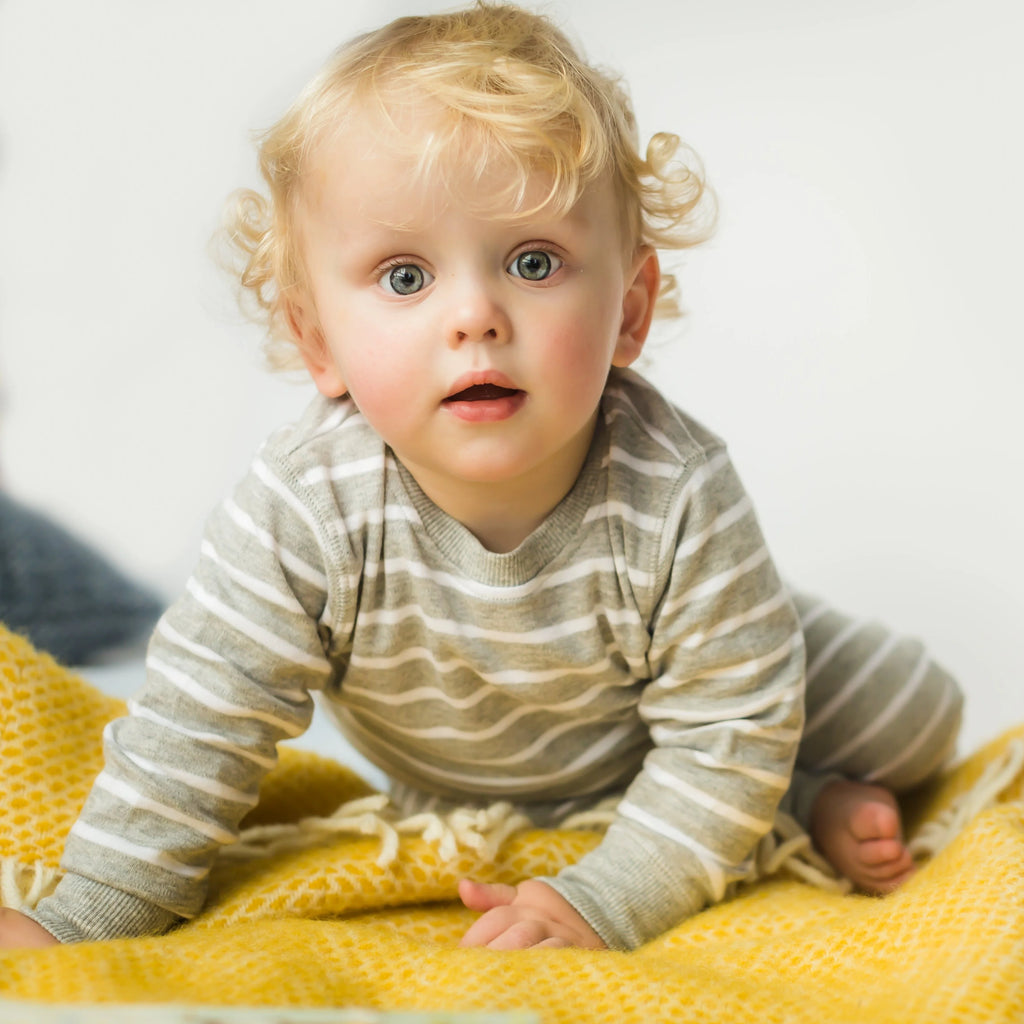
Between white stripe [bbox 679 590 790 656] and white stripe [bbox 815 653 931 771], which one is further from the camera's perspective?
white stripe [bbox 815 653 931 771]

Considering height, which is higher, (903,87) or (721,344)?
(903,87)

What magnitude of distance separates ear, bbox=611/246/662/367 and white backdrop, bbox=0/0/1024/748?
60cm

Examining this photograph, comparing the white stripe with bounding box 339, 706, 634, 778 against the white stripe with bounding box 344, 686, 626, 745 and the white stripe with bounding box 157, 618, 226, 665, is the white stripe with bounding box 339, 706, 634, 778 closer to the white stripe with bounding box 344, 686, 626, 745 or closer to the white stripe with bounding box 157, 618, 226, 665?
the white stripe with bounding box 344, 686, 626, 745

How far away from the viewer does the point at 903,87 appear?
5.19ft

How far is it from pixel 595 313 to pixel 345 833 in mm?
404

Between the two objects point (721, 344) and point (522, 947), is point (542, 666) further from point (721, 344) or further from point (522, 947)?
point (721, 344)

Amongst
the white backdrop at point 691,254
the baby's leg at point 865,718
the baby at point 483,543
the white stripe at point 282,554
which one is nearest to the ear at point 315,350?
the baby at point 483,543

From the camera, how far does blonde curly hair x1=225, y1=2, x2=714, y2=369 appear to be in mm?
754

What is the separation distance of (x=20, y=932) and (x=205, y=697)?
17 cm

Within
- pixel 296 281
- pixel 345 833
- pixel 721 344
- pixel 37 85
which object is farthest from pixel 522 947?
pixel 37 85

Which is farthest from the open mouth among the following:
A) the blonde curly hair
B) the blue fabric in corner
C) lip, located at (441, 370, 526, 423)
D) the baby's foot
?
the blue fabric in corner

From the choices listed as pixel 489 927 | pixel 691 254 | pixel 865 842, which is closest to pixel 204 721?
pixel 489 927

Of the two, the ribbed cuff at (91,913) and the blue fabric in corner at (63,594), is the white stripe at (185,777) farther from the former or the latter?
the blue fabric in corner at (63,594)

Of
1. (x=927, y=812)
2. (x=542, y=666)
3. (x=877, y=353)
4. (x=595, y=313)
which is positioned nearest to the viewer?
(x=595, y=313)
